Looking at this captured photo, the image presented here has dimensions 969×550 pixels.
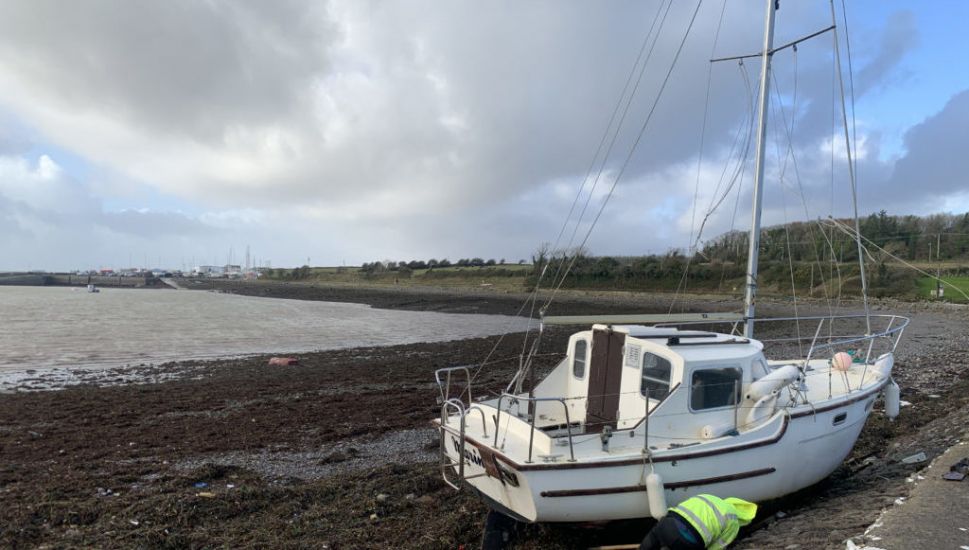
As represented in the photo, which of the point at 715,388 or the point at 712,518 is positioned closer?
the point at 712,518

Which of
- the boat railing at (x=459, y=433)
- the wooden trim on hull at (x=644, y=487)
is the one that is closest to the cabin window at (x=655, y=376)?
the wooden trim on hull at (x=644, y=487)

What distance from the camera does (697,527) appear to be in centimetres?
529

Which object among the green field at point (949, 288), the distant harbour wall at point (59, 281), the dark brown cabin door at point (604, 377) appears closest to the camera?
the dark brown cabin door at point (604, 377)

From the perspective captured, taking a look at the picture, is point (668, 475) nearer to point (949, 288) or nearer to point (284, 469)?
point (284, 469)

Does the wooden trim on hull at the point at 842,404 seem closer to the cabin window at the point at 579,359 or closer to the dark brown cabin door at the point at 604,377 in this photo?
the dark brown cabin door at the point at 604,377

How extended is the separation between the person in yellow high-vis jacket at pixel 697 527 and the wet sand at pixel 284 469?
0.72 metres

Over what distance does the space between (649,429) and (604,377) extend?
115cm

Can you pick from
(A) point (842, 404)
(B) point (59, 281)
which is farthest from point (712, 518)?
(B) point (59, 281)

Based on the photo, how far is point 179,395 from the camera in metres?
16.3

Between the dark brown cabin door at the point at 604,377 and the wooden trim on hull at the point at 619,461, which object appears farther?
the dark brown cabin door at the point at 604,377

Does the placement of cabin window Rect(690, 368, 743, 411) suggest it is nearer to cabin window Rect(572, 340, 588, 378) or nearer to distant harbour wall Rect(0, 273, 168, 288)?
cabin window Rect(572, 340, 588, 378)

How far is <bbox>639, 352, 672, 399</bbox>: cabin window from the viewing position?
281 inches

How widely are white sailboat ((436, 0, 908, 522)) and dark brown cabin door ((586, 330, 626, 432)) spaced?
0.02 metres

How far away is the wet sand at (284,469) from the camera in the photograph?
683 centimetres
